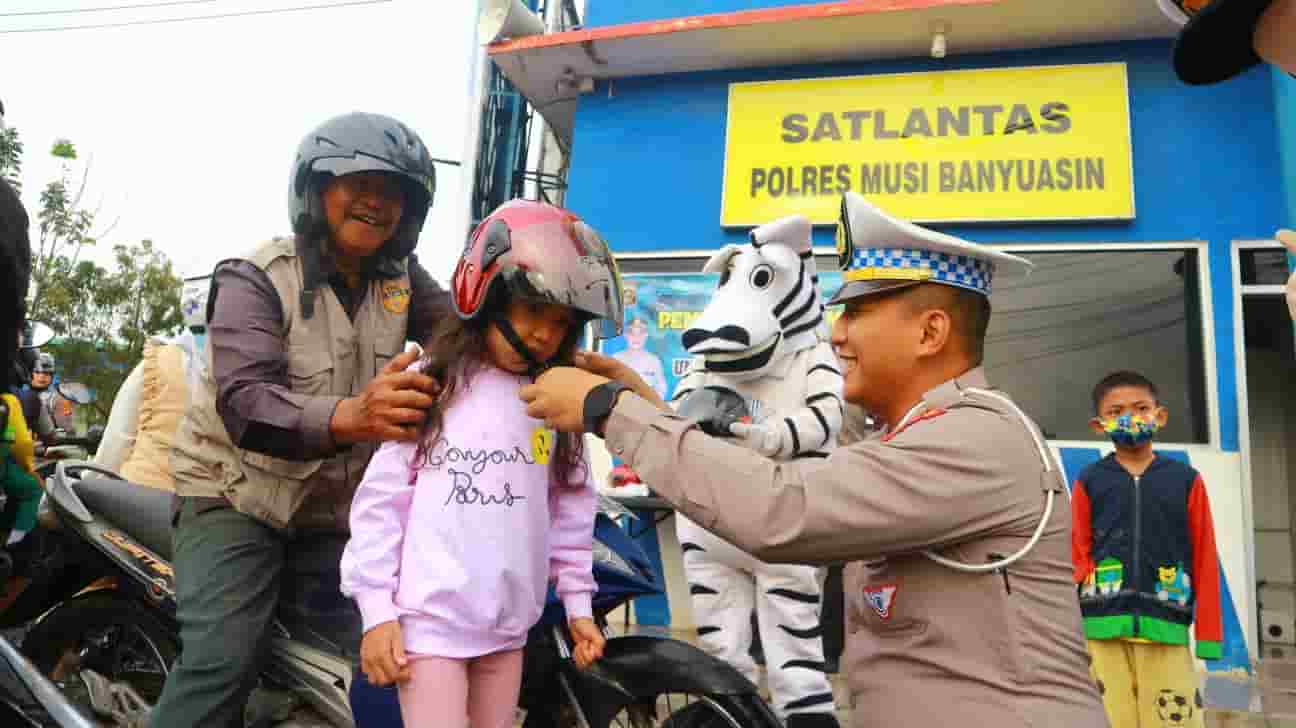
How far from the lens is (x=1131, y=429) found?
360 centimetres

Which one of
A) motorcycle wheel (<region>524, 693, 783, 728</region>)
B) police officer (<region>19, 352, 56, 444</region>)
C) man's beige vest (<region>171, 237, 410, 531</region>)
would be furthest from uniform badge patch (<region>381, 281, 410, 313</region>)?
police officer (<region>19, 352, 56, 444</region>)

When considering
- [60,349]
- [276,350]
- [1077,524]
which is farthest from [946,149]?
[60,349]

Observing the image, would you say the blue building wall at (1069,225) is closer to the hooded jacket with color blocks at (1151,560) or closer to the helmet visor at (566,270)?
the hooded jacket with color blocks at (1151,560)

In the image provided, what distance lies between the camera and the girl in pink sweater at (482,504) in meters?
1.73

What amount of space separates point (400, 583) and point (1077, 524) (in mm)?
3079

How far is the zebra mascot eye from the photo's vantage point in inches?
136

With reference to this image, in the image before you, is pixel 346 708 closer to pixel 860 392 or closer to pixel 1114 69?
pixel 860 392

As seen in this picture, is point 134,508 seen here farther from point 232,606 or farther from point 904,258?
point 904,258

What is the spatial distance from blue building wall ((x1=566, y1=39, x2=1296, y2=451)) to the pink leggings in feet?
17.5

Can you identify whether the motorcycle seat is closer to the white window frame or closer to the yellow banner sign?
the yellow banner sign

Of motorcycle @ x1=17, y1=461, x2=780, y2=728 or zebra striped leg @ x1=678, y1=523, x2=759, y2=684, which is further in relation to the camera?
zebra striped leg @ x1=678, y1=523, x2=759, y2=684

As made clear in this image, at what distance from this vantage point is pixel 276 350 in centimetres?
198

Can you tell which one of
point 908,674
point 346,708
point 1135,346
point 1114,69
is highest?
point 1114,69

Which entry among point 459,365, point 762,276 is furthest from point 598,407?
point 762,276
